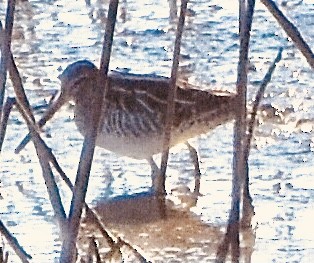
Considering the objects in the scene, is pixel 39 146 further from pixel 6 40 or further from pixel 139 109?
pixel 139 109

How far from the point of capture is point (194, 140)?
14.1 feet

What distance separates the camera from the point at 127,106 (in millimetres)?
4410

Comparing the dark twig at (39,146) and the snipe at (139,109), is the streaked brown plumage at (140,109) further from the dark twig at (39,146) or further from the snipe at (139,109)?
the dark twig at (39,146)

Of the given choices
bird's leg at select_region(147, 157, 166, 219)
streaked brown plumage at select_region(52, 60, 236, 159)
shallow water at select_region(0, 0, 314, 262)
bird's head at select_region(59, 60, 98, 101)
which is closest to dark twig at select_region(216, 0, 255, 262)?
shallow water at select_region(0, 0, 314, 262)

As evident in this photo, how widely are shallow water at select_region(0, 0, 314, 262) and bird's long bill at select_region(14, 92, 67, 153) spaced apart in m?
0.07

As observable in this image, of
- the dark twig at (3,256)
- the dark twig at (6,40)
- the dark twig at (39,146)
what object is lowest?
the dark twig at (3,256)

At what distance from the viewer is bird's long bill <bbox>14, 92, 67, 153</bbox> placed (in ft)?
13.0

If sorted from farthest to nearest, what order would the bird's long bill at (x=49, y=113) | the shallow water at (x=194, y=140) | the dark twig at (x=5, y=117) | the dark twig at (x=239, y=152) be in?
1. the bird's long bill at (x=49, y=113)
2. the shallow water at (x=194, y=140)
3. the dark twig at (x=5, y=117)
4. the dark twig at (x=239, y=152)

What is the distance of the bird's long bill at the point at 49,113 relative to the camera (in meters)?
3.97

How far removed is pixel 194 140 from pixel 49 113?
1.53ft

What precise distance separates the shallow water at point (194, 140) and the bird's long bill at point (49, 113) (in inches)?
2.6

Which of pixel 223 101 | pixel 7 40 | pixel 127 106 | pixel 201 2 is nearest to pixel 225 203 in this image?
pixel 223 101

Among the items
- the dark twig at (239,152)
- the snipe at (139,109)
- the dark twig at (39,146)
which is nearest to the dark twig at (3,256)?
the dark twig at (39,146)

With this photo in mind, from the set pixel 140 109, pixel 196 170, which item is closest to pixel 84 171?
pixel 196 170
